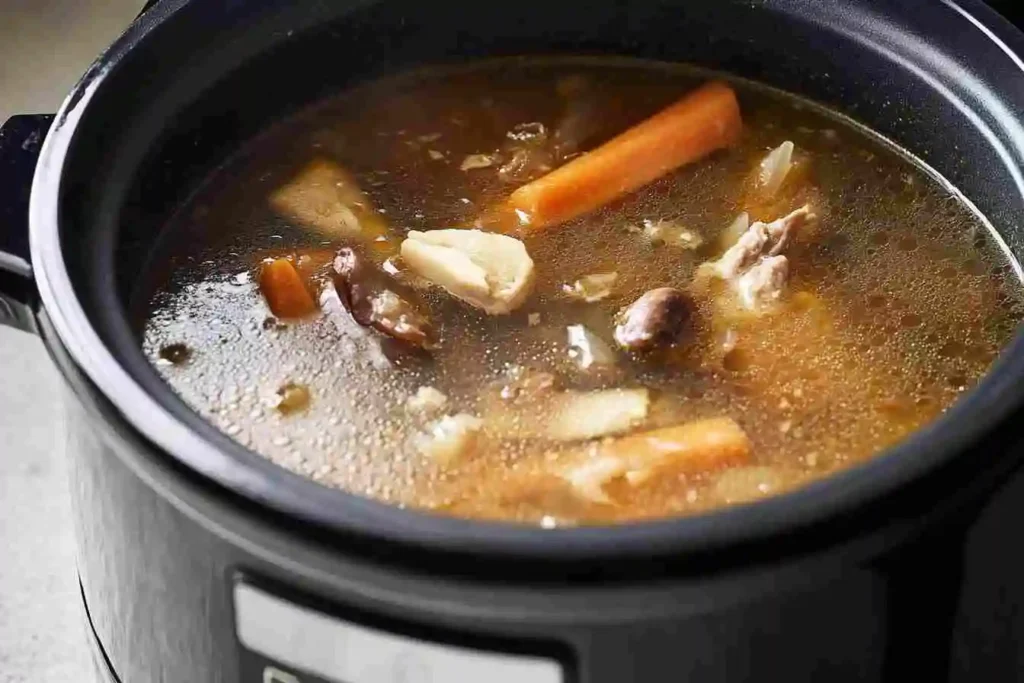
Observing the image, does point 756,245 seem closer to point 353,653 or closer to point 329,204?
point 329,204

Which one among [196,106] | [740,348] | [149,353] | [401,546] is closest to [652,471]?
[740,348]

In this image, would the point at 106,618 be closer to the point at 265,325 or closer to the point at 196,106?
the point at 265,325

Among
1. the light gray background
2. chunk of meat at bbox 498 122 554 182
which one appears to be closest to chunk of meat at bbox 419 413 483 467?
chunk of meat at bbox 498 122 554 182

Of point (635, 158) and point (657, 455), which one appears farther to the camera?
point (635, 158)

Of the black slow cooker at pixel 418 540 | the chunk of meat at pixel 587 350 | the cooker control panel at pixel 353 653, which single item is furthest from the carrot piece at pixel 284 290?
the cooker control panel at pixel 353 653

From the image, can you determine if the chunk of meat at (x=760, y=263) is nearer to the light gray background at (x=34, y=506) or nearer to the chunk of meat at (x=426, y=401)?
the chunk of meat at (x=426, y=401)

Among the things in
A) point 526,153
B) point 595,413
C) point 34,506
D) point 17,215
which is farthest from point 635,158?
point 34,506
